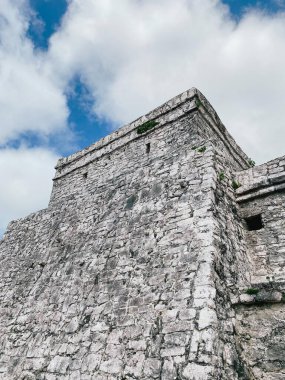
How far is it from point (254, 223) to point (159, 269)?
7.32 feet

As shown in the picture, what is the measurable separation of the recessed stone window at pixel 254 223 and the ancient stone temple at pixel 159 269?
0.06 feet

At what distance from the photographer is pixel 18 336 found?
22.0 feet

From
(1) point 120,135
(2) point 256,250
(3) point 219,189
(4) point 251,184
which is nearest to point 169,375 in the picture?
(2) point 256,250

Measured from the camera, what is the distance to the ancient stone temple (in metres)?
4.30

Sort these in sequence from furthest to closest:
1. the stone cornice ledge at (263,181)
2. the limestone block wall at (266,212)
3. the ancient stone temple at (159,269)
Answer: the stone cornice ledge at (263,181), the limestone block wall at (266,212), the ancient stone temple at (159,269)

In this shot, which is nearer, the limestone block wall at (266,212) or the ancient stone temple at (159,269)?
the ancient stone temple at (159,269)

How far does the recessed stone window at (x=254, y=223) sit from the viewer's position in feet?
20.0

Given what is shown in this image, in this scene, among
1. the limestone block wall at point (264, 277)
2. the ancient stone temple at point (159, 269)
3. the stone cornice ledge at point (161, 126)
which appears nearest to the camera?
the limestone block wall at point (264, 277)

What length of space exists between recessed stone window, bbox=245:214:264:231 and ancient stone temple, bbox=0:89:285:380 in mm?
20

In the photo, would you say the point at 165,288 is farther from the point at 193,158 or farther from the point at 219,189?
the point at 193,158

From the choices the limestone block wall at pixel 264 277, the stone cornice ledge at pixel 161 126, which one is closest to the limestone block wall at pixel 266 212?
the limestone block wall at pixel 264 277

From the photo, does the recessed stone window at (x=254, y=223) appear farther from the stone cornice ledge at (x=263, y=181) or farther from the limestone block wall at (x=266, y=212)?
the stone cornice ledge at (x=263, y=181)

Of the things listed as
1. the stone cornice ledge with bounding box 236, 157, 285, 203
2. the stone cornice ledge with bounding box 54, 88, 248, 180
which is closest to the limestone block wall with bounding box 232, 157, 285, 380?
the stone cornice ledge with bounding box 236, 157, 285, 203

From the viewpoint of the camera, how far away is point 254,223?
619 cm
